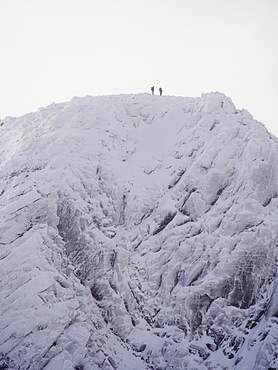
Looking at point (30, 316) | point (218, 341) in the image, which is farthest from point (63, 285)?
point (218, 341)

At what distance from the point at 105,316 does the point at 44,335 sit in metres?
6.05

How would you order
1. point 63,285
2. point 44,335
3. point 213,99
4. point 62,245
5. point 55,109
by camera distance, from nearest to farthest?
point 44,335, point 63,285, point 62,245, point 213,99, point 55,109

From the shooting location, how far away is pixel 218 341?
34281 millimetres

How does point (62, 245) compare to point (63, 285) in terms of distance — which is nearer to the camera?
point (63, 285)

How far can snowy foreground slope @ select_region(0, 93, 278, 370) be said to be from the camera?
112ft

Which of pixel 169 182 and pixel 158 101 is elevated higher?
pixel 158 101

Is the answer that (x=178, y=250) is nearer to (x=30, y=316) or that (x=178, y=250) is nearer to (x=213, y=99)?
(x=30, y=316)

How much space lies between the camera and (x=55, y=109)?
54.5 meters

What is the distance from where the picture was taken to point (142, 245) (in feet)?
134

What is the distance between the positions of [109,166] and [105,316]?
1645 centimetres

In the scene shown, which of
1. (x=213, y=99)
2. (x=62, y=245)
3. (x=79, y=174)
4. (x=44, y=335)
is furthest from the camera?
(x=213, y=99)

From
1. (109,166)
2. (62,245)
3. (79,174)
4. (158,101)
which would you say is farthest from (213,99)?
(62,245)

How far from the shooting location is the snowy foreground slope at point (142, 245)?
34.1 m

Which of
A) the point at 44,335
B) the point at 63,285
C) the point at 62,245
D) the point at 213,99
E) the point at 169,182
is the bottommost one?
the point at 44,335
